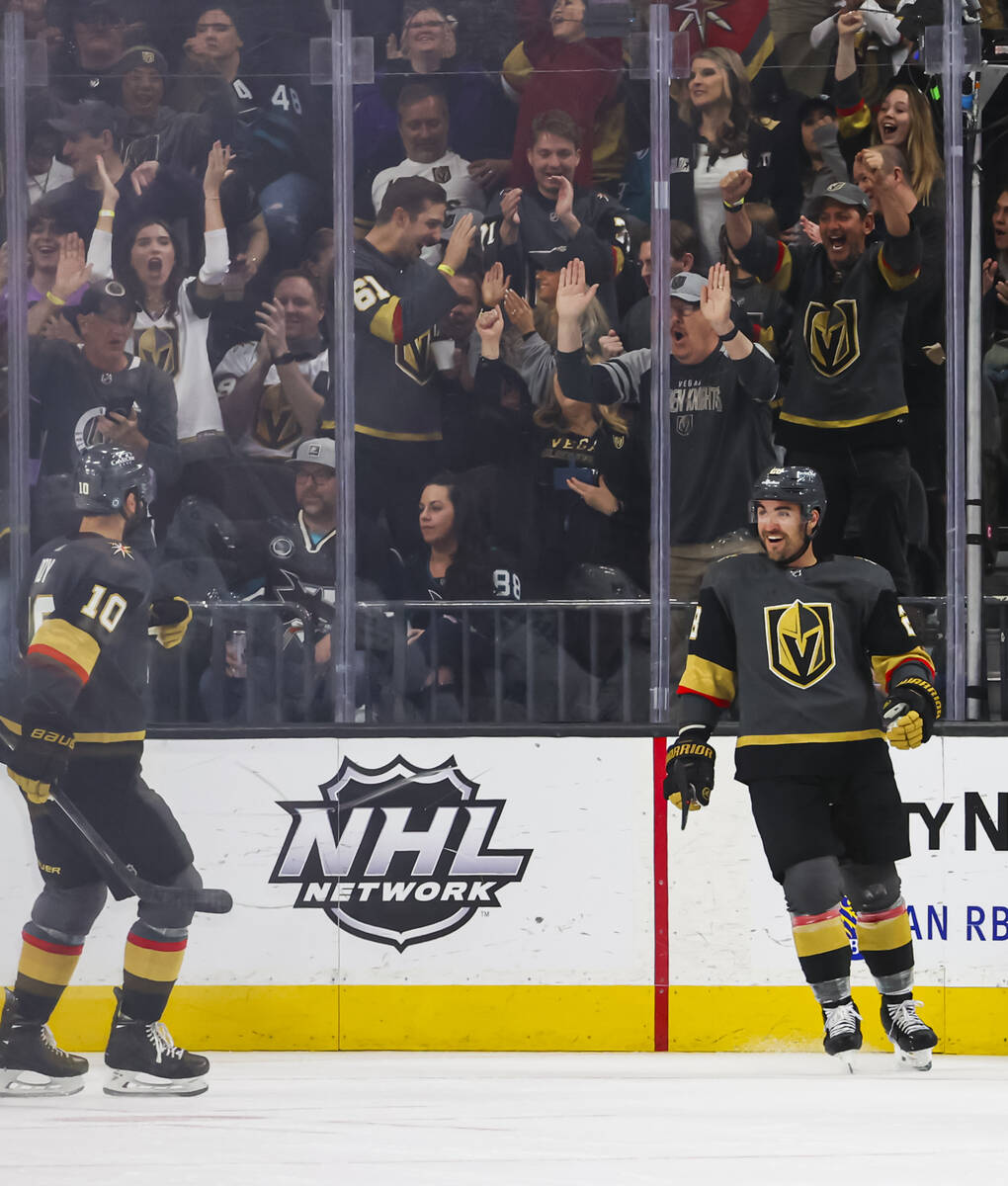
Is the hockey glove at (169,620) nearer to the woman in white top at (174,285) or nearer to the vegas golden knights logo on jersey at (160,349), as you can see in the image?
the woman in white top at (174,285)

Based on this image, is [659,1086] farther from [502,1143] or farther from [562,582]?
[562,582]

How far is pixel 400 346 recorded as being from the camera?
4.78m

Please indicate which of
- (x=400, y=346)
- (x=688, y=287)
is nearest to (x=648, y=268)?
(x=688, y=287)

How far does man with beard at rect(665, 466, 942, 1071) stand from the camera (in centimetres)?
418

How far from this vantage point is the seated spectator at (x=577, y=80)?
4.75 metres

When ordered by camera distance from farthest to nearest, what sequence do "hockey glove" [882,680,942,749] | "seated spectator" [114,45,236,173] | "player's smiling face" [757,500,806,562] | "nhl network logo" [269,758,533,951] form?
"seated spectator" [114,45,236,173]
"nhl network logo" [269,758,533,951]
"player's smiling face" [757,500,806,562]
"hockey glove" [882,680,942,749]

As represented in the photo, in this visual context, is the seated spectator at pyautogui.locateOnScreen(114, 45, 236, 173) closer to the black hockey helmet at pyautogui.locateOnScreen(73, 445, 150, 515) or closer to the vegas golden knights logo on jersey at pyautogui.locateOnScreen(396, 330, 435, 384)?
the vegas golden knights logo on jersey at pyautogui.locateOnScreen(396, 330, 435, 384)

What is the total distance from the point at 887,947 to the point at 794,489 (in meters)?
1.20

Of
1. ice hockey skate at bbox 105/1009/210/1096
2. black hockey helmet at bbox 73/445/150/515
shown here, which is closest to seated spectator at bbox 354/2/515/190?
black hockey helmet at bbox 73/445/150/515

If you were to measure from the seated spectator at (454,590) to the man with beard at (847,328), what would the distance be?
903mm

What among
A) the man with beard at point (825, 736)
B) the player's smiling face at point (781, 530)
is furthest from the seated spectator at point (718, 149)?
the man with beard at point (825, 736)

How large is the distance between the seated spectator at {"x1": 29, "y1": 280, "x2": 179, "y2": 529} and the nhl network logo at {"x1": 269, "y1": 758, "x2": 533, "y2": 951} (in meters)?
1.02

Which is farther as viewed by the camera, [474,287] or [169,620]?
[474,287]

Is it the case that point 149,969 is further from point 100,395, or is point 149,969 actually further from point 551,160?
point 551,160
